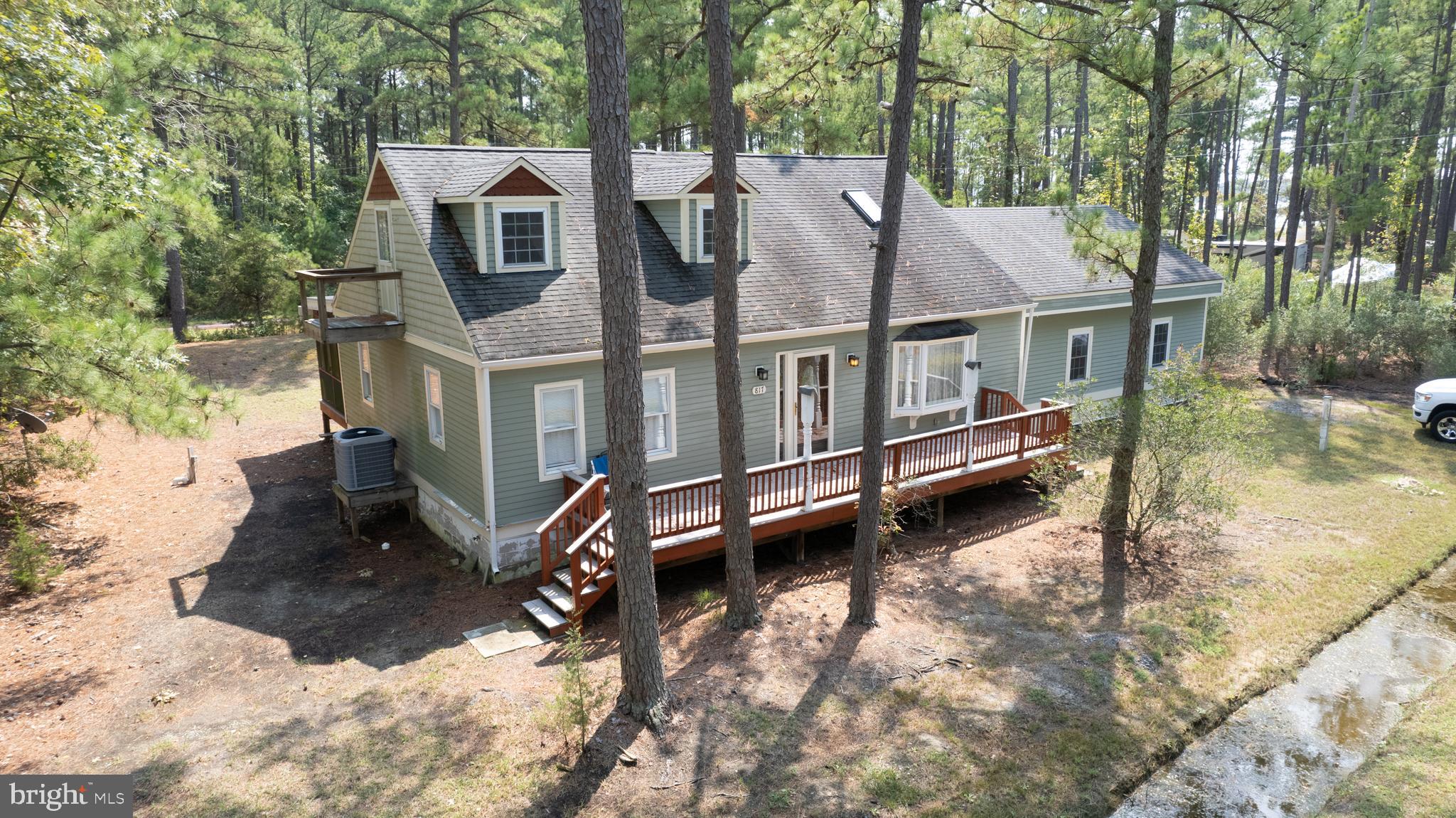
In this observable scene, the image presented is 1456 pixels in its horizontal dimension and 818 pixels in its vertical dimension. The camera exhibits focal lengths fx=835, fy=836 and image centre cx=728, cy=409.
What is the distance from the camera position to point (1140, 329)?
12109mm

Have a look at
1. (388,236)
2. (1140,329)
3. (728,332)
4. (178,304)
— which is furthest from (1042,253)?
(178,304)

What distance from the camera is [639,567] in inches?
312

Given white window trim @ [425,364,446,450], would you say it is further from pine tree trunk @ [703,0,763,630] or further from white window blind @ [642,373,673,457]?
pine tree trunk @ [703,0,763,630]

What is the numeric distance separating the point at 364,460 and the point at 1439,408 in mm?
21876

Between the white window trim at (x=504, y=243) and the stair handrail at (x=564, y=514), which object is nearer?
the stair handrail at (x=564, y=514)

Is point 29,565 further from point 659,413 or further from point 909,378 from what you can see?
point 909,378

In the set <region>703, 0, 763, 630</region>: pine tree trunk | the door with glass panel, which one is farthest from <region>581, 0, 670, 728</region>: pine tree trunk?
the door with glass panel

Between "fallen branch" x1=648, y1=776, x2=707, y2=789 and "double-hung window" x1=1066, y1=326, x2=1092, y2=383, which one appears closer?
"fallen branch" x1=648, y1=776, x2=707, y2=789

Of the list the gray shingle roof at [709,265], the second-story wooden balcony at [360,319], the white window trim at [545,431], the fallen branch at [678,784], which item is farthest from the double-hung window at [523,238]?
the fallen branch at [678,784]

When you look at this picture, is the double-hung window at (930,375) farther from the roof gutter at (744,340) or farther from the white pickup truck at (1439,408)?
the white pickup truck at (1439,408)

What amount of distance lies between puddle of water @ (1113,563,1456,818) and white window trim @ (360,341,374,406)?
13.8 meters

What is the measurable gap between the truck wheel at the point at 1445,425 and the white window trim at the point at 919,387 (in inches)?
447

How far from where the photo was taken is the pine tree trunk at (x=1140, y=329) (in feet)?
36.8

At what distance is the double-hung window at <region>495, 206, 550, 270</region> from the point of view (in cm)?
1209
